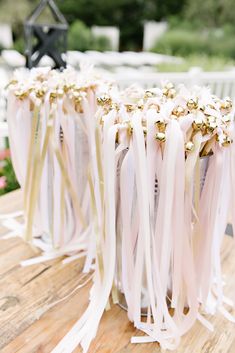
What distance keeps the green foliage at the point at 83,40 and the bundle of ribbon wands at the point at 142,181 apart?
8984 millimetres

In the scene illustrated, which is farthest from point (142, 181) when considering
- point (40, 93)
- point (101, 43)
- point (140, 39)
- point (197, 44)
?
point (140, 39)

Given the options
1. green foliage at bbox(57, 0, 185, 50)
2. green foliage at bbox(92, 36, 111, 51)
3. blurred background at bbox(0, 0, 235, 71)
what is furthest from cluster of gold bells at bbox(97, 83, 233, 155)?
green foliage at bbox(57, 0, 185, 50)

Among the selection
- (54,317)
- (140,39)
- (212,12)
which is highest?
(212,12)

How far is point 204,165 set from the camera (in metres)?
0.85

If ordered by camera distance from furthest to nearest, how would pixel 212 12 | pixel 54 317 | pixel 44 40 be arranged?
pixel 212 12
pixel 44 40
pixel 54 317

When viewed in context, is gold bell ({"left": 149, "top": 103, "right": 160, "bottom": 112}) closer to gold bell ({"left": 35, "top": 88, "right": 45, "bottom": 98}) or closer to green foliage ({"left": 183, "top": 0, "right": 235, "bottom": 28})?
gold bell ({"left": 35, "top": 88, "right": 45, "bottom": 98})

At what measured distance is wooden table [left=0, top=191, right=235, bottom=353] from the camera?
0.89 m

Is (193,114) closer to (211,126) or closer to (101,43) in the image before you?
(211,126)

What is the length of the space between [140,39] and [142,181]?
1467 centimetres

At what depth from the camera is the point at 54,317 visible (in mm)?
971

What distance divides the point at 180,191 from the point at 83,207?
1.63 feet

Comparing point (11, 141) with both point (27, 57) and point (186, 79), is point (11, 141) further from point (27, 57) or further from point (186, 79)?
point (186, 79)

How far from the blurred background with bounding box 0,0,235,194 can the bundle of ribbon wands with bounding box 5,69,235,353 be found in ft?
2.84

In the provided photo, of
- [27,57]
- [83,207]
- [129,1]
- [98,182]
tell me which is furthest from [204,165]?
[129,1]
